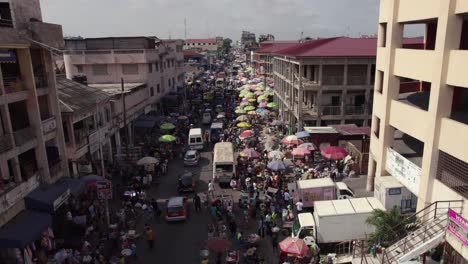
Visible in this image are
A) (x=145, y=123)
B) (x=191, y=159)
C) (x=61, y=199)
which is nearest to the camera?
(x=61, y=199)

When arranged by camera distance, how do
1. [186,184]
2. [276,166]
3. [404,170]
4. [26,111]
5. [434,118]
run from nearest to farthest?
[434,118]
[404,170]
[26,111]
[276,166]
[186,184]

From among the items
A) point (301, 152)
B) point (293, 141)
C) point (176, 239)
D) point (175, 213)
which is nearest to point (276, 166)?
point (301, 152)

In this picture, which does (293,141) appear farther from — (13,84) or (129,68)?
(129,68)

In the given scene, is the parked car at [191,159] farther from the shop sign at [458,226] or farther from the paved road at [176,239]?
the shop sign at [458,226]

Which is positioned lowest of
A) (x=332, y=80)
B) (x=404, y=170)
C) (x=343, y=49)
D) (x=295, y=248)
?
(x=295, y=248)

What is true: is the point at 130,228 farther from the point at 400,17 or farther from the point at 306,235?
the point at 400,17

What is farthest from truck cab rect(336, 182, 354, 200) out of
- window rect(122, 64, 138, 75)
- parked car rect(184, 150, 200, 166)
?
window rect(122, 64, 138, 75)
